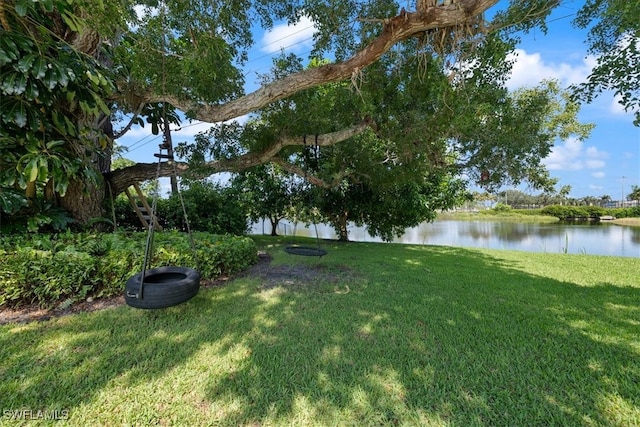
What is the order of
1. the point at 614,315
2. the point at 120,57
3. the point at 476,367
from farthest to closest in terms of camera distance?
1. the point at 120,57
2. the point at 614,315
3. the point at 476,367

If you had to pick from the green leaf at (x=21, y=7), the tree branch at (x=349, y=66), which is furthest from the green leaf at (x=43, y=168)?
the tree branch at (x=349, y=66)

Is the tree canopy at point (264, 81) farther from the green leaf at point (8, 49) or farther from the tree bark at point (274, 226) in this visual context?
the tree bark at point (274, 226)

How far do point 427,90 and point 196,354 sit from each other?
408 centimetres

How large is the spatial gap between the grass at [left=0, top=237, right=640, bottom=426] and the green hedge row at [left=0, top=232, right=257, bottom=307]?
44 cm

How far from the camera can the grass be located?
1.42 metres

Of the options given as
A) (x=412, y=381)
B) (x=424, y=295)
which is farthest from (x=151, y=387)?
(x=424, y=295)

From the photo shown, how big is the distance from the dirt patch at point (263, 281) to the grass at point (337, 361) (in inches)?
9.5

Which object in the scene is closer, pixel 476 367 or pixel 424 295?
pixel 476 367

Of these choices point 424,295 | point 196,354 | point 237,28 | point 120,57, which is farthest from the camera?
point 120,57

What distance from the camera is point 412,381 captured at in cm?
164

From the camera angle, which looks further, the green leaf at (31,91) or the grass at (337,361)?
the green leaf at (31,91)

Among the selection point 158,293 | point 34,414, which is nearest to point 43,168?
point 158,293

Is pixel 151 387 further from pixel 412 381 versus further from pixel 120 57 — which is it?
pixel 120 57

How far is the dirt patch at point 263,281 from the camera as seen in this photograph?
99.3 inches
